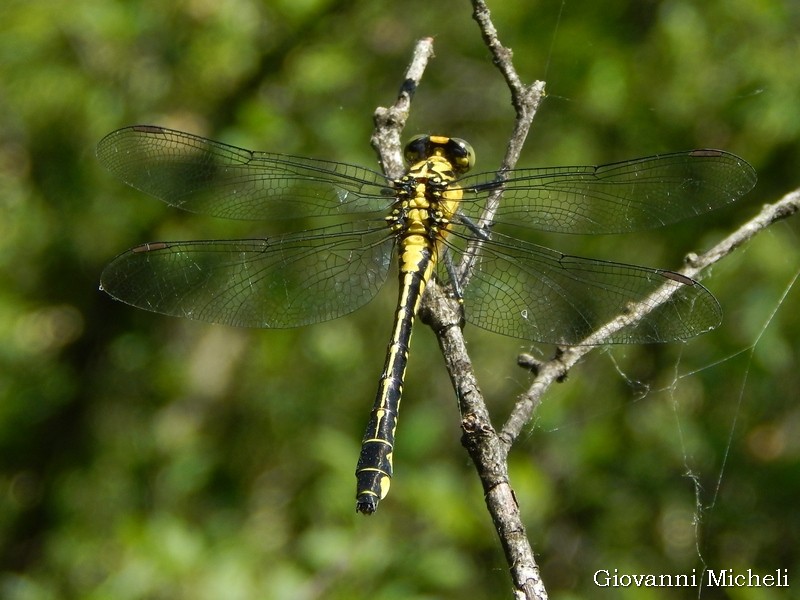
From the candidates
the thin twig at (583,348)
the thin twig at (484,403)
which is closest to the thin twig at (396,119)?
the thin twig at (484,403)

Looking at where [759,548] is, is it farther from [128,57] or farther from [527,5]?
[128,57]

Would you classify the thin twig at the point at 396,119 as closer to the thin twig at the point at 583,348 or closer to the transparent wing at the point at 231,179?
the transparent wing at the point at 231,179

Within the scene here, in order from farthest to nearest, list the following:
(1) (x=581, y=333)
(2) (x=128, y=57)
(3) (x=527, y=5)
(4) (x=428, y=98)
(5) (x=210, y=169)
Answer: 1. (4) (x=428, y=98)
2. (2) (x=128, y=57)
3. (3) (x=527, y=5)
4. (5) (x=210, y=169)
5. (1) (x=581, y=333)

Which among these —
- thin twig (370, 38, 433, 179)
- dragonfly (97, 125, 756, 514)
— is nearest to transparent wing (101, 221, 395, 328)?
dragonfly (97, 125, 756, 514)

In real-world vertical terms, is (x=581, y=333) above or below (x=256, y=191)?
below

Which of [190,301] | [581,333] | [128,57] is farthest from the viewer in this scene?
[128,57]

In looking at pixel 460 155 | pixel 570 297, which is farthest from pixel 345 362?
pixel 570 297

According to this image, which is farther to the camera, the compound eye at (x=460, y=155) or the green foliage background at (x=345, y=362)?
the green foliage background at (x=345, y=362)

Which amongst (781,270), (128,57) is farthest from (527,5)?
(128,57)
